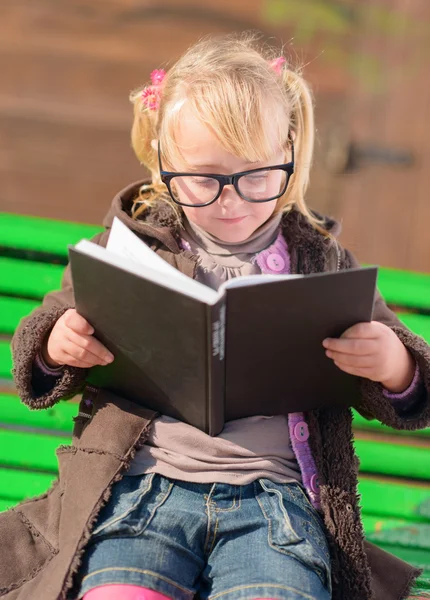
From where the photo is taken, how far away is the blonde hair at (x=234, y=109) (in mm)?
1555

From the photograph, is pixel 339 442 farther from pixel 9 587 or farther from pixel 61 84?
pixel 61 84

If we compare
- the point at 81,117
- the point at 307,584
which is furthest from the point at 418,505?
the point at 81,117

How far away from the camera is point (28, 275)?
7.16 feet

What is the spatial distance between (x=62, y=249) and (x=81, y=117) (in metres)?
1.92

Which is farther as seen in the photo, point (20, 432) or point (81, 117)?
point (81, 117)

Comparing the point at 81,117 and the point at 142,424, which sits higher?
the point at 81,117

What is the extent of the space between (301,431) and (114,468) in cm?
39

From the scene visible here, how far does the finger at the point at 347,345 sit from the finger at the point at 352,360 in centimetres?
1

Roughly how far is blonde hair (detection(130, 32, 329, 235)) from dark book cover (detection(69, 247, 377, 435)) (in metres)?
0.35

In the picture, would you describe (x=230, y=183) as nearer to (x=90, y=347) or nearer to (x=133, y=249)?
(x=133, y=249)

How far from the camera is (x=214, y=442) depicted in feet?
5.12

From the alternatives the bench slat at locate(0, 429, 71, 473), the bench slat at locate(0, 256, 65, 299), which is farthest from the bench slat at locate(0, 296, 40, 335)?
the bench slat at locate(0, 429, 71, 473)

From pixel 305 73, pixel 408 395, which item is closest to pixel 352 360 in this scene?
pixel 408 395

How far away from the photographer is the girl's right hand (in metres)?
1.50
